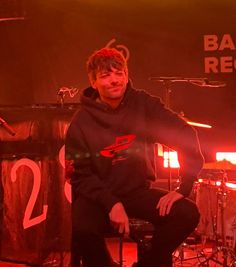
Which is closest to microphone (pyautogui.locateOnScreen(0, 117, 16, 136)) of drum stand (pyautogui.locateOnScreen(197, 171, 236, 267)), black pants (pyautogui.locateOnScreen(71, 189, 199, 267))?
black pants (pyautogui.locateOnScreen(71, 189, 199, 267))

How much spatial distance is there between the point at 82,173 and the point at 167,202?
522mm

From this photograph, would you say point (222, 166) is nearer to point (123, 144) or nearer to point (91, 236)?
point (123, 144)

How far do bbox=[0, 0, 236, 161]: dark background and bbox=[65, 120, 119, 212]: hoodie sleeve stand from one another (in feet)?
9.28

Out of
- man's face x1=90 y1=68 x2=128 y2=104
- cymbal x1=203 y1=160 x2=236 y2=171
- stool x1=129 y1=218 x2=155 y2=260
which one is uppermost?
man's face x1=90 y1=68 x2=128 y2=104

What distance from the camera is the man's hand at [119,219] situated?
7.22 ft

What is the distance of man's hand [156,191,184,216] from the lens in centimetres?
225

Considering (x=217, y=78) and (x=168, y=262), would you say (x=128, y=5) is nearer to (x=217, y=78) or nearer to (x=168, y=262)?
(x=217, y=78)

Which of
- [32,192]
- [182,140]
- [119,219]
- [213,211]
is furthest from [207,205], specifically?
[119,219]

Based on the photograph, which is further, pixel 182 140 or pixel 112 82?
pixel 112 82

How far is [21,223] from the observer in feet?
10.7

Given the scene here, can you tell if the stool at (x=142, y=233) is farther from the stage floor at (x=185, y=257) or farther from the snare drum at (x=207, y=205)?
the snare drum at (x=207, y=205)

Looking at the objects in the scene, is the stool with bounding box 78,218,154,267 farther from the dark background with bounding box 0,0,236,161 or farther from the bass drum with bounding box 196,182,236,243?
the dark background with bounding box 0,0,236,161

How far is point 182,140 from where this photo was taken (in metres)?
2.42

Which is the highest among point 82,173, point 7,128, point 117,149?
point 7,128
